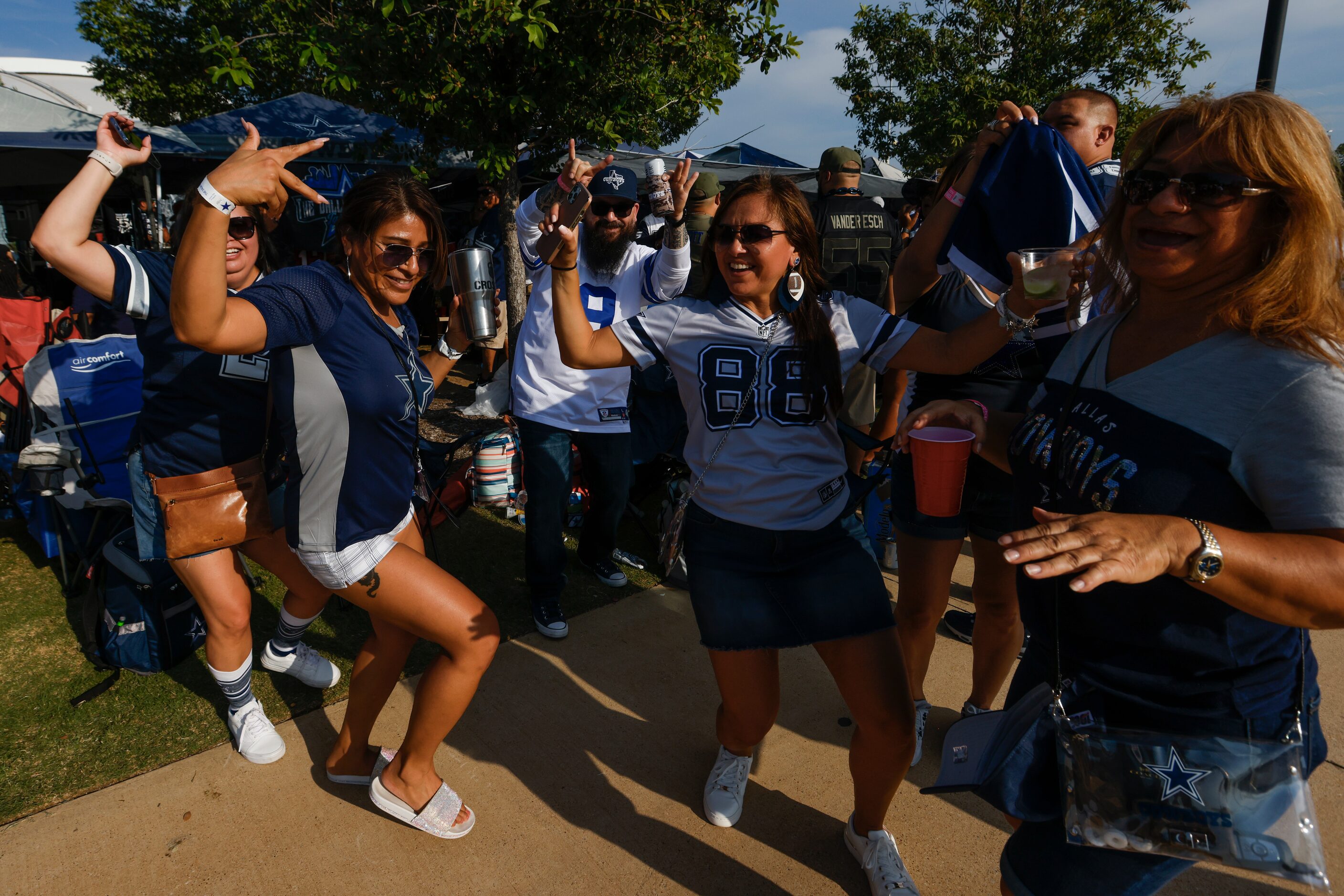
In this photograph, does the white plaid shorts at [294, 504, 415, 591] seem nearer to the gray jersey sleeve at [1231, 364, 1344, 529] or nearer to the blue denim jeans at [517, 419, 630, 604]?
the blue denim jeans at [517, 419, 630, 604]

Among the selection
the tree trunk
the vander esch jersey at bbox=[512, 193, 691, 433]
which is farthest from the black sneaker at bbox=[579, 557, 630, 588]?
the tree trunk

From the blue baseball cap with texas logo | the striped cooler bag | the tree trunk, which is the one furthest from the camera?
the tree trunk

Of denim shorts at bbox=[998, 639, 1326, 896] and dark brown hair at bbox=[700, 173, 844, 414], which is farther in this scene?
dark brown hair at bbox=[700, 173, 844, 414]

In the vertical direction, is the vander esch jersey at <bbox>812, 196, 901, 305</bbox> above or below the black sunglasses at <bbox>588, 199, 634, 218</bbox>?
below

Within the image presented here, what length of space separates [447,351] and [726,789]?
184 centimetres

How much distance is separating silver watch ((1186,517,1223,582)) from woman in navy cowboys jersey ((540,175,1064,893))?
1.06 meters

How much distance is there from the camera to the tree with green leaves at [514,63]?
5156mm

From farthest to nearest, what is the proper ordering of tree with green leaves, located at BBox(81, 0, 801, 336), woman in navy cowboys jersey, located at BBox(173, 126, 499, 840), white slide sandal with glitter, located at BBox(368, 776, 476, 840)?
tree with green leaves, located at BBox(81, 0, 801, 336), white slide sandal with glitter, located at BBox(368, 776, 476, 840), woman in navy cowboys jersey, located at BBox(173, 126, 499, 840)

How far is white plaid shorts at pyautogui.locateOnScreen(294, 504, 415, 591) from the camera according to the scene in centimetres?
225

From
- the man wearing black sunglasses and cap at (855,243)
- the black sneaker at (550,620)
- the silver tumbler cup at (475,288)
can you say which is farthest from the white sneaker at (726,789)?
the man wearing black sunglasses and cap at (855,243)

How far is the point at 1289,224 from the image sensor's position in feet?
4.61

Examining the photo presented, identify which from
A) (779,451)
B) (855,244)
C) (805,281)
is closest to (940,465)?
(779,451)

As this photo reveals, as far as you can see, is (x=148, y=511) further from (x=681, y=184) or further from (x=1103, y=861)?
(x=1103, y=861)

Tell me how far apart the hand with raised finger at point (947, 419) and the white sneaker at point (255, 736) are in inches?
96.3
